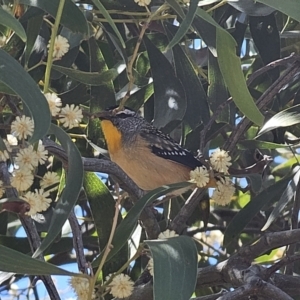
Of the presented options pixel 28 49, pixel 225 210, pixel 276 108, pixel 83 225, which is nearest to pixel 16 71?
pixel 28 49

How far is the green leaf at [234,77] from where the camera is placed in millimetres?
1574

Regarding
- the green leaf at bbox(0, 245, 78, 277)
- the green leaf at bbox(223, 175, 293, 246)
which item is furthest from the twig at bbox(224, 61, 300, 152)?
the green leaf at bbox(0, 245, 78, 277)

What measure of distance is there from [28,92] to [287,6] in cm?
54

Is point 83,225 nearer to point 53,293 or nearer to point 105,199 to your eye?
point 105,199

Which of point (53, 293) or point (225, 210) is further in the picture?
point (225, 210)

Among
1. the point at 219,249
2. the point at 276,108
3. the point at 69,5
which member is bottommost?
the point at 219,249

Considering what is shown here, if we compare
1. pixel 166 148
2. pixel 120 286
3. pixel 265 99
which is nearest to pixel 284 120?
pixel 265 99

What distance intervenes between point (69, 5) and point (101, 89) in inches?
22.6

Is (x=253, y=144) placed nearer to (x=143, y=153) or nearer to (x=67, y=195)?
(x=67, y=195)

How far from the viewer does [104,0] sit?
2141 mm

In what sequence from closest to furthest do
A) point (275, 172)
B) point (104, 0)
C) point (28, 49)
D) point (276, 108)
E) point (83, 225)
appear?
point (28, 49)
point (104, 0)
point (276, 108)
point (83, 225)
point (275, 172)

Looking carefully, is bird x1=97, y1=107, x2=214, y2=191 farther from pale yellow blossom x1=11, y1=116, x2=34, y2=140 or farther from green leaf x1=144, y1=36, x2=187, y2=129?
pale yellow blossom x1=11, y1=116, x2=34, y2=140

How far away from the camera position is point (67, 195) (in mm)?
1394

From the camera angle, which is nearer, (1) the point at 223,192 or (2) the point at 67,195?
(2) the point at 67,195
